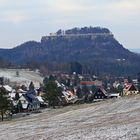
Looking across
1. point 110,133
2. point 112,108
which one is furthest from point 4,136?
point 112,108

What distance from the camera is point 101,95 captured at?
131500 millimetres

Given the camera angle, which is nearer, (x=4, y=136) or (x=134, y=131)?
(x=134, y=131)

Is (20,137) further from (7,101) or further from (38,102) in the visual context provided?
(38,102)

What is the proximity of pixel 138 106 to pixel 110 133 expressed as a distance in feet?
68.5

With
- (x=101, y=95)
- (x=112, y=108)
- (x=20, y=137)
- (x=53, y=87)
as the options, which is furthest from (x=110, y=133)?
(x=101, y=95)

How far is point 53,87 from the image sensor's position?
4136 inches

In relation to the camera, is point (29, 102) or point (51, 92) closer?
→ point (51, 92)

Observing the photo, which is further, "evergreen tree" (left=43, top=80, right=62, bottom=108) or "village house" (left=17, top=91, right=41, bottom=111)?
"village house" (left=17, top=91, right=41, bottom=111)

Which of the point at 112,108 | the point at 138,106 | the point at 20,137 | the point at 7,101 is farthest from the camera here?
the point at 7,101

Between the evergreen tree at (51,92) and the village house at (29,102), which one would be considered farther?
the village house at (29,102)

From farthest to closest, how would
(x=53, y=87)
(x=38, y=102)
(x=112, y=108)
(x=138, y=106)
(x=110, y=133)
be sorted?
(x=38, y=102)
(x=53, y=87)
(x=112, y=108)
(x=138, y=106)
(x=110, y=133)

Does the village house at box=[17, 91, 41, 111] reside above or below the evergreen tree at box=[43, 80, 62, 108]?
below

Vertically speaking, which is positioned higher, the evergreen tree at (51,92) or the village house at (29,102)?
the evergreen tree at (51,92)

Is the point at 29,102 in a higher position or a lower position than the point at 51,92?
lower
